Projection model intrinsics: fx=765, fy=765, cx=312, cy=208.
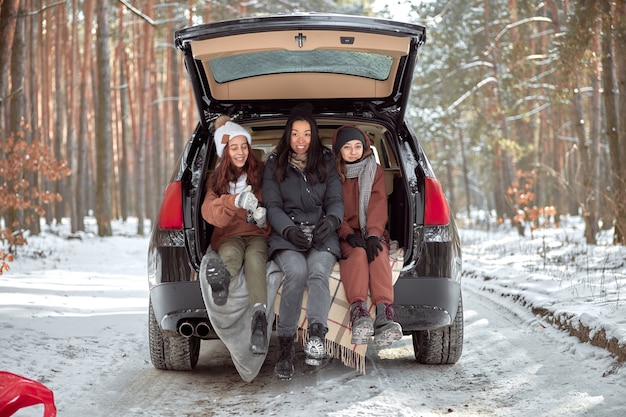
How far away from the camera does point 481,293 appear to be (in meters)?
8.89

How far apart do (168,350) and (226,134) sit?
1.46 metres

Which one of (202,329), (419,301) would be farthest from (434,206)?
(202,329)

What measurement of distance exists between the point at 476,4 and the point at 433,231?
24.1 metres

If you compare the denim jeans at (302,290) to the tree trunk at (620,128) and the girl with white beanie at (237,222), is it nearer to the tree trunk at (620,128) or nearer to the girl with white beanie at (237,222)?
the girl with white beanie at (237,222)

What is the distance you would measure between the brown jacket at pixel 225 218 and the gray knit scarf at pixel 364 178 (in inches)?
24.3

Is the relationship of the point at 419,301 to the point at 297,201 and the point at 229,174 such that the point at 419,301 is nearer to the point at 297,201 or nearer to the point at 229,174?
the point at 297,201

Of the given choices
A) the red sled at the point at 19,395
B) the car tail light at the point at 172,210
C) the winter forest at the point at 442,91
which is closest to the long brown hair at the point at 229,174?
the car tail light at the point at 172,210

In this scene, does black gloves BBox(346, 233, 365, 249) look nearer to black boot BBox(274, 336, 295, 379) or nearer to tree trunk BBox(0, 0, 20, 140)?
black boot BBox(274, 336, 295, 379)

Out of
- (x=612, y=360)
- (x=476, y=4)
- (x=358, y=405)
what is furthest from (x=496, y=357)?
(x=476, y=4)

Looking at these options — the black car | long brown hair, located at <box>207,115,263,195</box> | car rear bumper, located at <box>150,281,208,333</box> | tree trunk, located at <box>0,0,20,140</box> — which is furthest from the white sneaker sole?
tree trunk, located at <box>0,0,20,140</box>

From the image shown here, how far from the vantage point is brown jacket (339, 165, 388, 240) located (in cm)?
492

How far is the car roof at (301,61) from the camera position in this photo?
4.41m

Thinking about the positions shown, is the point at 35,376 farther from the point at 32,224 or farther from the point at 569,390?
the point at 32,224

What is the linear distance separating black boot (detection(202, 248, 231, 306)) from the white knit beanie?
31.9 inches
